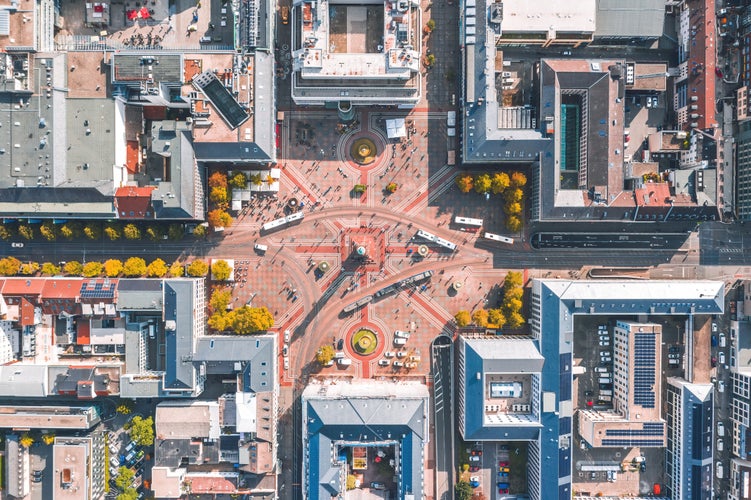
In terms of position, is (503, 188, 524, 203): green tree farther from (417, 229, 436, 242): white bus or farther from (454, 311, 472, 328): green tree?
(454, 311, 472, 328): green tree

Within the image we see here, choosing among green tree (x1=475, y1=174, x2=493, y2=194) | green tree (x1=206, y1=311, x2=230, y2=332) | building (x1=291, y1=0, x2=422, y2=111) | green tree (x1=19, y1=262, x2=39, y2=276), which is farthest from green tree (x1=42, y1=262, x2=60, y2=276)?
green tree (x1=475, y1=174, x2=493, y2=194)

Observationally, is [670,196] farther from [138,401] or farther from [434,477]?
[138,401]

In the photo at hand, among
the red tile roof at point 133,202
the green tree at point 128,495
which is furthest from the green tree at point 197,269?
the green tree at point 128,495

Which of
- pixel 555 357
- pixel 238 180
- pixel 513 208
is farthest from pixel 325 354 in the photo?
pixel 513 208

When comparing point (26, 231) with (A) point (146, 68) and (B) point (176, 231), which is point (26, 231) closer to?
(B) point (176, 231)

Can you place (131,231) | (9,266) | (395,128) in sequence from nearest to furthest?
(131,231) → (9,266) → (395,128)

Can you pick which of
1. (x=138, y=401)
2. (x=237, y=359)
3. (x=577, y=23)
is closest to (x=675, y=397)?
(x=577, y=23)

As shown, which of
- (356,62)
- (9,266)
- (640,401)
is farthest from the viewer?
(9,266)
